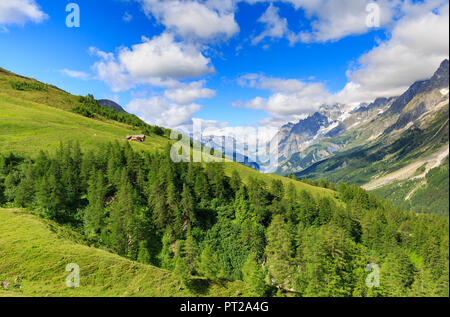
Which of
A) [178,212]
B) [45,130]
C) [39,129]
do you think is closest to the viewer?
[178,212]

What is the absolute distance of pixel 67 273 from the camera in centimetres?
2552

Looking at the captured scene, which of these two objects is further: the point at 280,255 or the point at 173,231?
the point at 173,231

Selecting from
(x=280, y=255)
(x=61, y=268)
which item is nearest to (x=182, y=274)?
(x=280, y=255)

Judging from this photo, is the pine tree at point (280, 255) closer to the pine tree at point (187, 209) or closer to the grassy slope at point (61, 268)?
the grassy slope at point (61, 268)

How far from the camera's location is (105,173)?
215 feet

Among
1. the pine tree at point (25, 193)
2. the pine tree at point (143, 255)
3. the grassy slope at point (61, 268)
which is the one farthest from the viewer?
the pine tree at point (25, 193)

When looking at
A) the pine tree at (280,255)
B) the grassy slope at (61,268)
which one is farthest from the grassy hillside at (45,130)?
the grassy slope at (61,268)

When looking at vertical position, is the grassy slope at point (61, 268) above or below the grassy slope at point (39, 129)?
below

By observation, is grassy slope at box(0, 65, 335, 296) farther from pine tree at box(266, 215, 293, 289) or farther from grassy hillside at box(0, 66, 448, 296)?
pine tree at box(266, 215, 293, 289)

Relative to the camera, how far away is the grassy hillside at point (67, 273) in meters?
23.7

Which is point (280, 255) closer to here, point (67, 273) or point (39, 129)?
point (67, 273)

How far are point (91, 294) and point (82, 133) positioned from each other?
3584 inches
